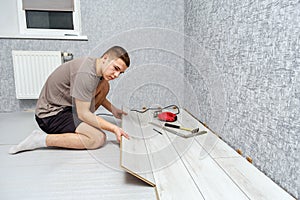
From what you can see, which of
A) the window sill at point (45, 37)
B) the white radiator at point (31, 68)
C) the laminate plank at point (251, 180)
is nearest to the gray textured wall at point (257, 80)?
the laminate plank at point (251, 180)

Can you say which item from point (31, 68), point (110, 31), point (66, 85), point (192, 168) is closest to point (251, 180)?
point (192, 168)

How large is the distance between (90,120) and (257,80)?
79cm

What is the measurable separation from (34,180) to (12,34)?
153 cm

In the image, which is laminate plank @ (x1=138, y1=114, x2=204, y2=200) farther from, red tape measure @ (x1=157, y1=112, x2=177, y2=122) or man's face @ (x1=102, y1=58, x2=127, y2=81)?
man's face @ (x1=102, y1=58, x2=127, y2=81)

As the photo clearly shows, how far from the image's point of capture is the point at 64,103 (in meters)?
1.39

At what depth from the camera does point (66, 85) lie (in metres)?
1.35

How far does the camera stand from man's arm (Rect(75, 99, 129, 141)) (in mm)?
1216

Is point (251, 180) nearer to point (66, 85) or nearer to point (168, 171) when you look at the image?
point (168, 171)

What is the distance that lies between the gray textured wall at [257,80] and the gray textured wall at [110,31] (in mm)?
590

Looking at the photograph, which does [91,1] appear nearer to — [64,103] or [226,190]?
[64,103]

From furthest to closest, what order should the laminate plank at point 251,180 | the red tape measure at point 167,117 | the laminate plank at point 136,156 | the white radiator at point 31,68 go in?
the white radiator at point 31,68 → the red tape measure at point 167,117 → the laminate plank at point 136,156 → the laminate plank at point 251,180

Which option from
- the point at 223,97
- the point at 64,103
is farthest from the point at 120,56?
the point at 223,97

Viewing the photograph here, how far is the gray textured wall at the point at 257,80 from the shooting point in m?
0.84

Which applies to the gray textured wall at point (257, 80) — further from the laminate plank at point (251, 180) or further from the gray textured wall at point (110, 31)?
the gray textured wall at point (110, 31)
